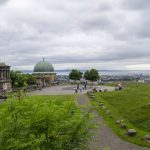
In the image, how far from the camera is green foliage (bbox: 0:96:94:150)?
A: 1883 centimetres

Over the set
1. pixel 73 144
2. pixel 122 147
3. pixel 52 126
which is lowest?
pixel 122 147

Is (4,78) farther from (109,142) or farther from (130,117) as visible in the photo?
(109,142)

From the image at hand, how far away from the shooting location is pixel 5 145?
739 inches

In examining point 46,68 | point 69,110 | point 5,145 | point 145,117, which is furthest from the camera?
point 46,68

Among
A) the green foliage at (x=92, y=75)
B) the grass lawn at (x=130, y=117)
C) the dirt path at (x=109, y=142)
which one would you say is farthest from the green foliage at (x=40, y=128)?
the green foliage at (x=92, y=75)

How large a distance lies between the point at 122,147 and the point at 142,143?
2.80 m

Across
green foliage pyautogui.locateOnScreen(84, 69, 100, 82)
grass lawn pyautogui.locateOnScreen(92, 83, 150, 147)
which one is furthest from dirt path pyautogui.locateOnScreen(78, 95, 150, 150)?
green foliage pyautogui.locateOnScreen(84, 69, 100, 82)

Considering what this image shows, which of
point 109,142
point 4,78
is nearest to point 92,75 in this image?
point 4,78

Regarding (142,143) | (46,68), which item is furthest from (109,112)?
(46,68)

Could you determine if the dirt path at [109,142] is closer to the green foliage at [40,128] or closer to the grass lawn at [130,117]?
the grass lawn at [130,117]

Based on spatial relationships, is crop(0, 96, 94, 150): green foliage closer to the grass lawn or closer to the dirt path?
the dirt path

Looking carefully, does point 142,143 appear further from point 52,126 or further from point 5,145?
point 5,145

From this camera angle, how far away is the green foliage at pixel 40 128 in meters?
18.8

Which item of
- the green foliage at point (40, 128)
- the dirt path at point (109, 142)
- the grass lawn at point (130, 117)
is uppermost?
the green foliage at point (40, 128)
